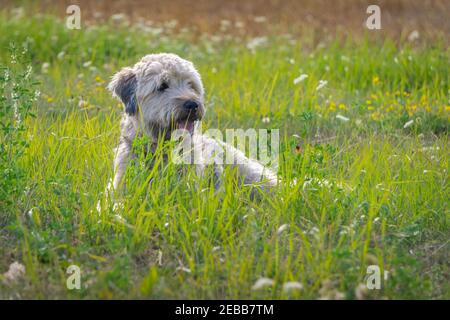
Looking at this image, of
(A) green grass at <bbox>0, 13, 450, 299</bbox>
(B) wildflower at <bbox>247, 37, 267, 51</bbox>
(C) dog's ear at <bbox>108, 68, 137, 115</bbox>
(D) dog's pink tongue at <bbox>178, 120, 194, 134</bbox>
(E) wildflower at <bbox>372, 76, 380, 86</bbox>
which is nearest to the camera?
(A) green grass at <bbox>0, 13, 450, 299</bbox>

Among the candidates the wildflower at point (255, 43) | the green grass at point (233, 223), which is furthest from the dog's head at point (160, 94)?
the wildflower at point (255, 43)

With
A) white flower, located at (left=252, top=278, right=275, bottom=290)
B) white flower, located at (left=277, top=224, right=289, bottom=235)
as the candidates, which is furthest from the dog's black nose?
white flower, located at (left=252, top=278, right=275, bottom=290)

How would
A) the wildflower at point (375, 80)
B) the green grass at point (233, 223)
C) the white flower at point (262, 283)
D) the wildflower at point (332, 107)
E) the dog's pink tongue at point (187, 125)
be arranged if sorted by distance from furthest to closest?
the wildflower at point (375, 80)
the wildflower at point (332, 107)
the dog's pink tongue at point (187, 125)
the green grass at point (233, 223)
the white flower at point (262, 283)

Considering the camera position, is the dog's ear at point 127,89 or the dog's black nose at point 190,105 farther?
the dog's ear at point 127,89

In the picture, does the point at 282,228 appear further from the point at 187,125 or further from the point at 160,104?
the point at 160,104

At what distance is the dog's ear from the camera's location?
6020 millimetres

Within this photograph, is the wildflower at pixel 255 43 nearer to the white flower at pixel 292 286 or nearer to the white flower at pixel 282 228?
the white flower at pixel 282 228

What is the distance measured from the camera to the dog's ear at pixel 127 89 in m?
6.02

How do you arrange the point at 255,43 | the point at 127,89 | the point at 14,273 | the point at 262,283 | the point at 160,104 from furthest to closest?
the point at 255,43, the point at 127,89, the point at 160,104, the point at 14,273, the point at 262,283

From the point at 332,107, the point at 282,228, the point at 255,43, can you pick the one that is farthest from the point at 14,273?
the point at 255,43

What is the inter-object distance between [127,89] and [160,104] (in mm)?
337

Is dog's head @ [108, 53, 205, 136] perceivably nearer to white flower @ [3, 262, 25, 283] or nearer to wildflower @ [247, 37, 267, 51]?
white flower @ [3, 262, 25, 283]

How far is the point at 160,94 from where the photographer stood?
6004mm
